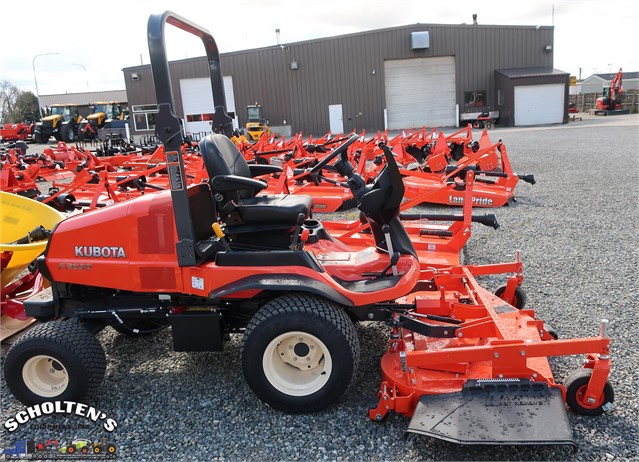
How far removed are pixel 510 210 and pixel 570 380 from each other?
17.6 feet

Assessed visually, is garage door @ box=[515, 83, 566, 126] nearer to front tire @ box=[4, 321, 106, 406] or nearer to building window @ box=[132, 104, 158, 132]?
building window @ box=[132, 104, 158, 132]

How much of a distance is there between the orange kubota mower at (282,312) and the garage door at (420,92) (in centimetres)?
2725

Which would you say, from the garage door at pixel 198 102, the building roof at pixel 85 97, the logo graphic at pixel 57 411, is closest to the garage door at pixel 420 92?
the garage door at pixel 198 102

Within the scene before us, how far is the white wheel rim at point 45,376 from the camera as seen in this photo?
2834mm

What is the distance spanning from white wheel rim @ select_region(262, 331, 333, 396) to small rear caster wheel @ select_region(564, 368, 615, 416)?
1224mm

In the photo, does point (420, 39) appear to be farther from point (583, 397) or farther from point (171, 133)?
point (583, 397)

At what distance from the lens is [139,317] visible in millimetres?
3008

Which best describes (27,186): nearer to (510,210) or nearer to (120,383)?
(120,383)

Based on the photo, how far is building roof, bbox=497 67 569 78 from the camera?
27.0 meters

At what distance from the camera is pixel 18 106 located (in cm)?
3931

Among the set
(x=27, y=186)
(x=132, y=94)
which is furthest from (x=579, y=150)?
(x=132, y=94)

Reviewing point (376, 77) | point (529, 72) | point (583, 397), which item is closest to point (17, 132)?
point (376, 77)

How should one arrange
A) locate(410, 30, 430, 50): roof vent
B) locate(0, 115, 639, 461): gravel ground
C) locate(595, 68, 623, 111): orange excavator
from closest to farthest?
locate(0, 115, 639, 461): gravel ground, locate(410, 30, 430, 50): roof vent, locate(595, 68, 623, 111): orange excavator

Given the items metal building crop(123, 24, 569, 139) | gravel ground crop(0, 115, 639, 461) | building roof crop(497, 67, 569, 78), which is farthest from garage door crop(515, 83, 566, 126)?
gravel ground crop(0, 115, 639, 461)
